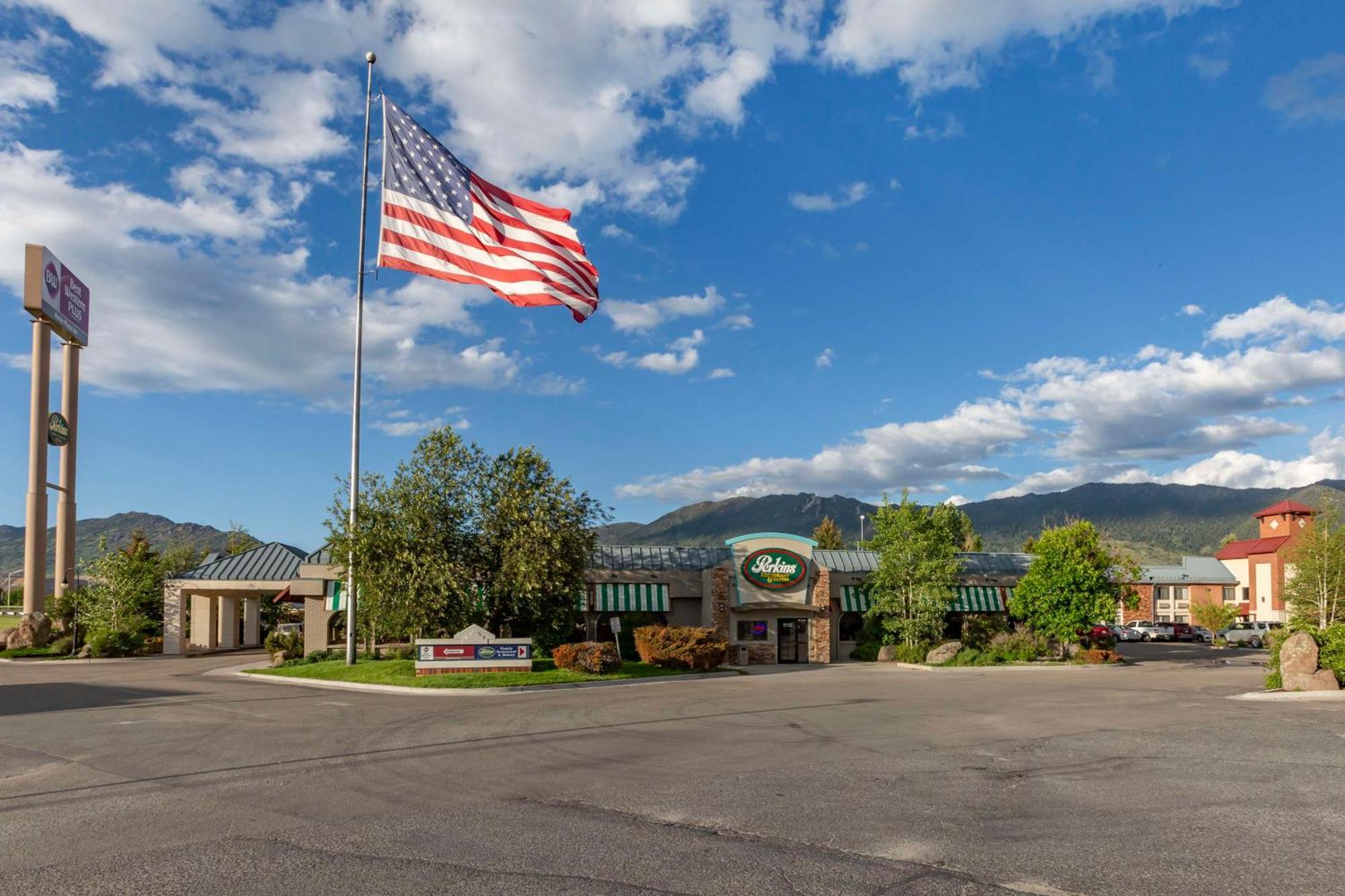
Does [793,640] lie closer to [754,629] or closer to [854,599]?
[754,629]

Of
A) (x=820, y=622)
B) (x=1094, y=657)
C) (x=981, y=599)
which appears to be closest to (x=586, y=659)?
(x=820, y=622)

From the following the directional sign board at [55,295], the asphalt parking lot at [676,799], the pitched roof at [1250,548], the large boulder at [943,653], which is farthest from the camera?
the pitched roof at [1250,548]

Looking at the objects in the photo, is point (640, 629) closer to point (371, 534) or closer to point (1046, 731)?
point (371, 534)

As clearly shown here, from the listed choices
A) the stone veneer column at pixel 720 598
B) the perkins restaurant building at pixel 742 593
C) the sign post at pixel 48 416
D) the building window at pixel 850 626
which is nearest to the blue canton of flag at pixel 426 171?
the perkins restaurant building at pixel 742 593

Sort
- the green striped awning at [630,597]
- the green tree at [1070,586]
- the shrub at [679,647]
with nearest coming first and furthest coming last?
the shrub at [679,647], the green tree at [1070,586], the green striped awning at [630,597]

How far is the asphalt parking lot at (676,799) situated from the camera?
778 cm

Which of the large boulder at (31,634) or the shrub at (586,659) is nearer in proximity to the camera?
the shrub at (586,659)

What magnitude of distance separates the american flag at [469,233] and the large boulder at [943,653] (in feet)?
71.9

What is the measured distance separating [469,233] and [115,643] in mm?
30728

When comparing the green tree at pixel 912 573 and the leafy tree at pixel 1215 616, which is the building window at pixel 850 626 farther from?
the leafy tree at pixel 1215 616

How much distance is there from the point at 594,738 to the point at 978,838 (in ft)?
27.2

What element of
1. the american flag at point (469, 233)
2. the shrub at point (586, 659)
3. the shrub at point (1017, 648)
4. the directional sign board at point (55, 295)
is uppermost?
the directional sign board at point (55, 295)

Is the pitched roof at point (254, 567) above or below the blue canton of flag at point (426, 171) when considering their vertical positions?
below

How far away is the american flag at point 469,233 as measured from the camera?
2480 cm
